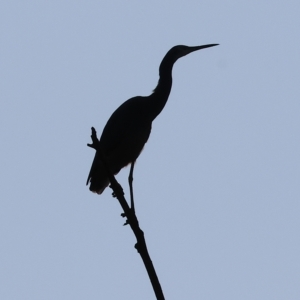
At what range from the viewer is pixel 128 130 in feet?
21.0

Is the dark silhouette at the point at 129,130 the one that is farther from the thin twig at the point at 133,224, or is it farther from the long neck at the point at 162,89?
the thin twig at the point at 133,224

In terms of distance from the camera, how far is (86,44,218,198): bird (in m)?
6.20

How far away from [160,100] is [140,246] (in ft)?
10.2

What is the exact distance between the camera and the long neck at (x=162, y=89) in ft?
21.7

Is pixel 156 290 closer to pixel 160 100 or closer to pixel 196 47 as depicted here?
pixel 160 100

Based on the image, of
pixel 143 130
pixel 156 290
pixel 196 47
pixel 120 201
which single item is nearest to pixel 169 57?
pixel 196 47

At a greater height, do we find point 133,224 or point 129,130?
point 129,130

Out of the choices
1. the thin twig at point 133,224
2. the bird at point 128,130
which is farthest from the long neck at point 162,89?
the thin twig at point 133,224

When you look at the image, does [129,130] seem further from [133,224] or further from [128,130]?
[133,224]

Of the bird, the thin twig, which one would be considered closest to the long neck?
the bird

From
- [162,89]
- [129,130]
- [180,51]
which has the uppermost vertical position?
[180,51]

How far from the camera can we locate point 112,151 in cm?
629

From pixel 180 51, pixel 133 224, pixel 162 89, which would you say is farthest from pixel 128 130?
pixel 133 224

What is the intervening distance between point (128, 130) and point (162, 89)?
0.65m
